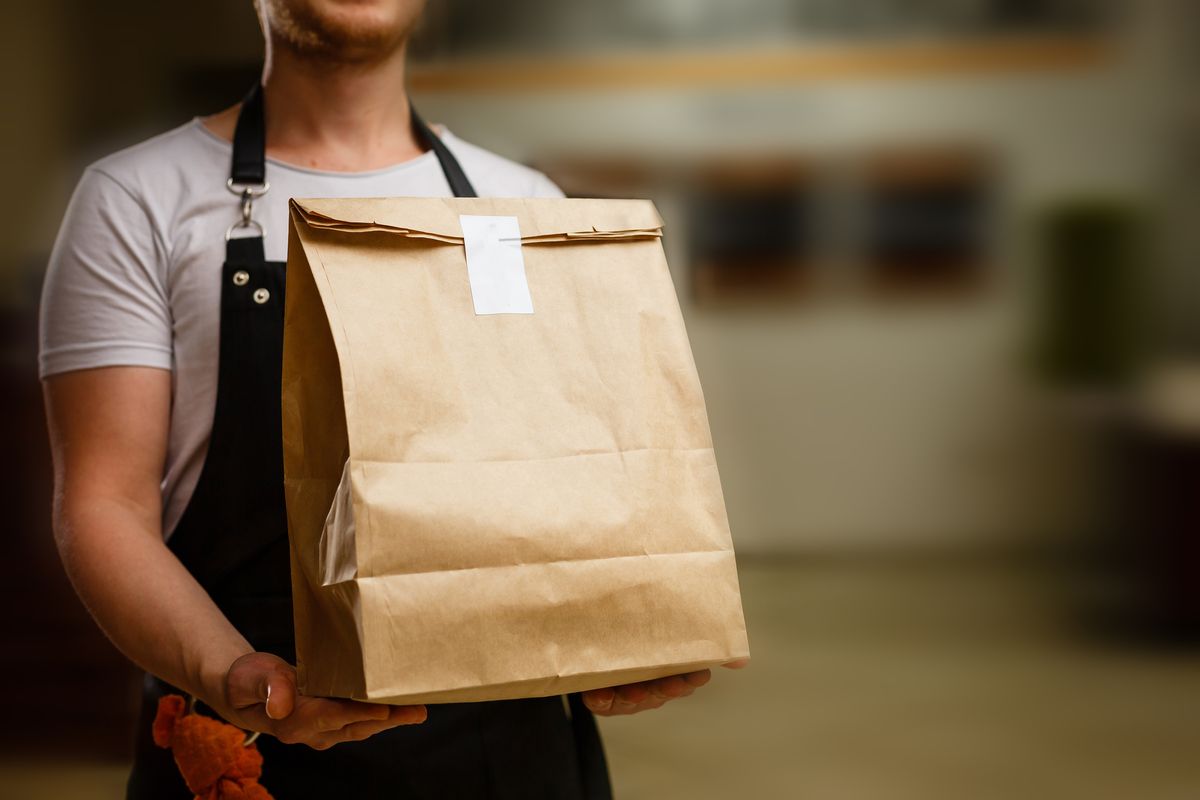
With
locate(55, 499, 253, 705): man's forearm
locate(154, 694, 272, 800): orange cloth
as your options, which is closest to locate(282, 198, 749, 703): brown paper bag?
locate(55, 499, 253, 705): man's forearm

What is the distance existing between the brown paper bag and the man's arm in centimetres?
6

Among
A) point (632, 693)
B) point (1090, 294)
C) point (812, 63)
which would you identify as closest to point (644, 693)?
point (632, 693)

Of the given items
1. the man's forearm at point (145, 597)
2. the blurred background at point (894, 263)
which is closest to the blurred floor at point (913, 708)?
the blurred background at point (894, 263)

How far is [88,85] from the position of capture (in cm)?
312

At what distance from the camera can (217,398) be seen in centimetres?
87

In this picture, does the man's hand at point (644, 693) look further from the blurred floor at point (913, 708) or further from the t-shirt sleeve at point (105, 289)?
the blurred floor at point (913, 708)

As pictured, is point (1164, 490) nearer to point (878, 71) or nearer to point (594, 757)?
point (878, 71)

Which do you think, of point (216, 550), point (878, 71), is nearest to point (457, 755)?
point (216, 550)

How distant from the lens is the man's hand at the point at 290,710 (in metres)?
0.67

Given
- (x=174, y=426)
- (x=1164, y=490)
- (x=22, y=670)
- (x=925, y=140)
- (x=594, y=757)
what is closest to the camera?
(x=174, y=426)

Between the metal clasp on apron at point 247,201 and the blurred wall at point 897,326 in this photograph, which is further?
the blurred wall at point 897,326

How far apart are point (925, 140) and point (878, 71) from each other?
244 millimetres

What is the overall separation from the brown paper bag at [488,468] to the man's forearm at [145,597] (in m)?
0.11

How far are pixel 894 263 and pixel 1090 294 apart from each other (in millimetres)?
662
